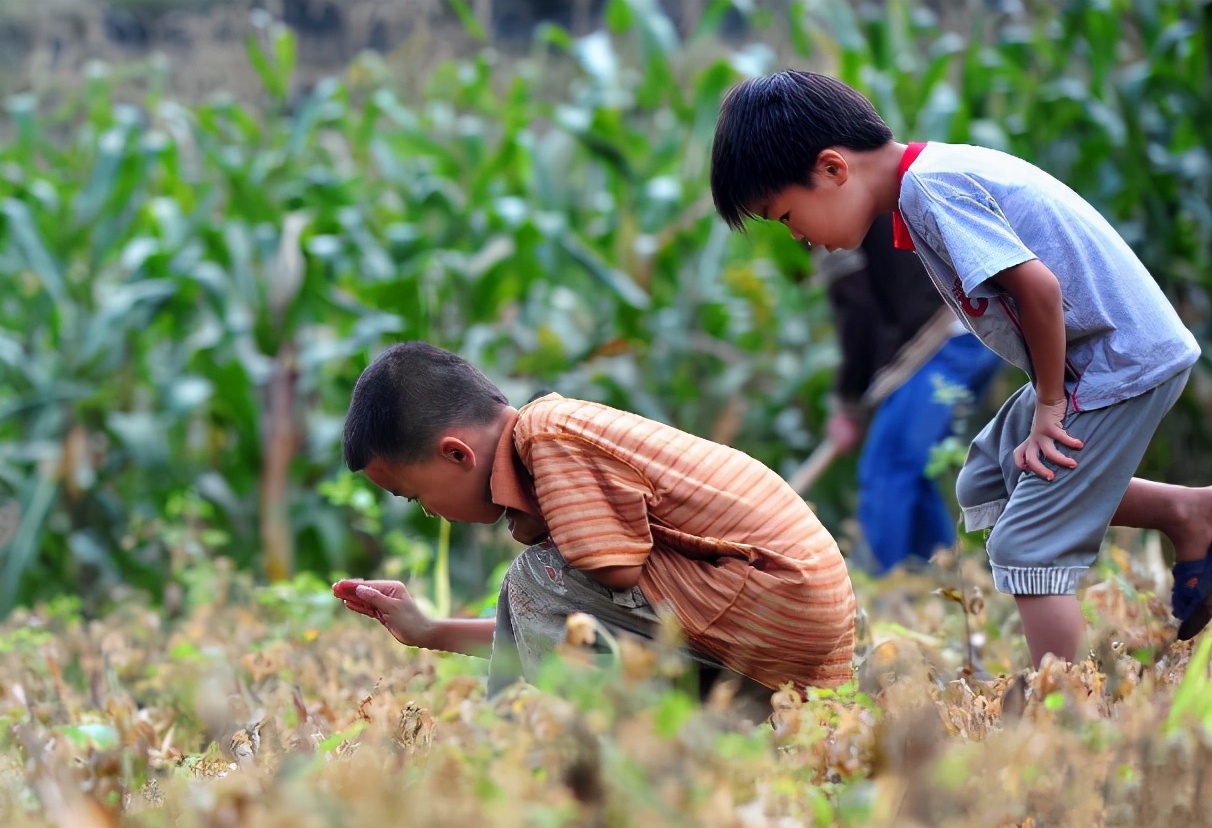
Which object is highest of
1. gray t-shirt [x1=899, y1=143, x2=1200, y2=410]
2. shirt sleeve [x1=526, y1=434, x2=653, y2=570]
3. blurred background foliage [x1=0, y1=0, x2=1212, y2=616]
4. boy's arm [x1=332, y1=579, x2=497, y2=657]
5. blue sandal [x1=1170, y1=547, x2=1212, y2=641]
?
gray t-shirt [x1=899, y1=143, x2=1200, y2=410]

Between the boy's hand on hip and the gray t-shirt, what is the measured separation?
0.15ft

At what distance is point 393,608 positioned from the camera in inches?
80.8

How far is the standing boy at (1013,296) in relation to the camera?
196cm

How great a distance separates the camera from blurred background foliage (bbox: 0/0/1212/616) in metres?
4.38

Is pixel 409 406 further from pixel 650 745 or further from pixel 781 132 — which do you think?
pixel 650 745

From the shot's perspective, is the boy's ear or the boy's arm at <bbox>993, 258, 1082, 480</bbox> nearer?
the boy's arm at <bbox>993, 258, 1082, 480</bbox>

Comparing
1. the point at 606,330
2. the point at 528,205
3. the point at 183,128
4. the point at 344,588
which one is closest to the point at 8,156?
the point at 183,128

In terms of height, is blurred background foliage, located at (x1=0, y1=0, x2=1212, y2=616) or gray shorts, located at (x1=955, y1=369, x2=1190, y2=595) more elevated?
gray shorts, located at (x1=955, y1=369, x2=1190, y2=595)

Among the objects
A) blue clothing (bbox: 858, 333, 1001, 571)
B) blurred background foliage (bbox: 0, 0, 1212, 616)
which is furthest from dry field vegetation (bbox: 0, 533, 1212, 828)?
blurred background foliage (bbox: 0, 0, 1212, 616)

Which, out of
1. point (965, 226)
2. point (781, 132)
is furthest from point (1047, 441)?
point (781, 132)

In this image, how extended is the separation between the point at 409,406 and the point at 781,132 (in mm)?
658

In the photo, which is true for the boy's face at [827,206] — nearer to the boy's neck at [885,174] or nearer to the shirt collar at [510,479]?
the boy's neck at [885,174]

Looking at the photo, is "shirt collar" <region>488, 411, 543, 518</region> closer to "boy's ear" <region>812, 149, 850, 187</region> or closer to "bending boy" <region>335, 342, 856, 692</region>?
"bending boy" <region>335, 342, 856, 692</region>

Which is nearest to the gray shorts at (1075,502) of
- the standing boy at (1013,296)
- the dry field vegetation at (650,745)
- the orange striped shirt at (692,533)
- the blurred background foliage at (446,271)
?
the standing boy at (1013,296)
